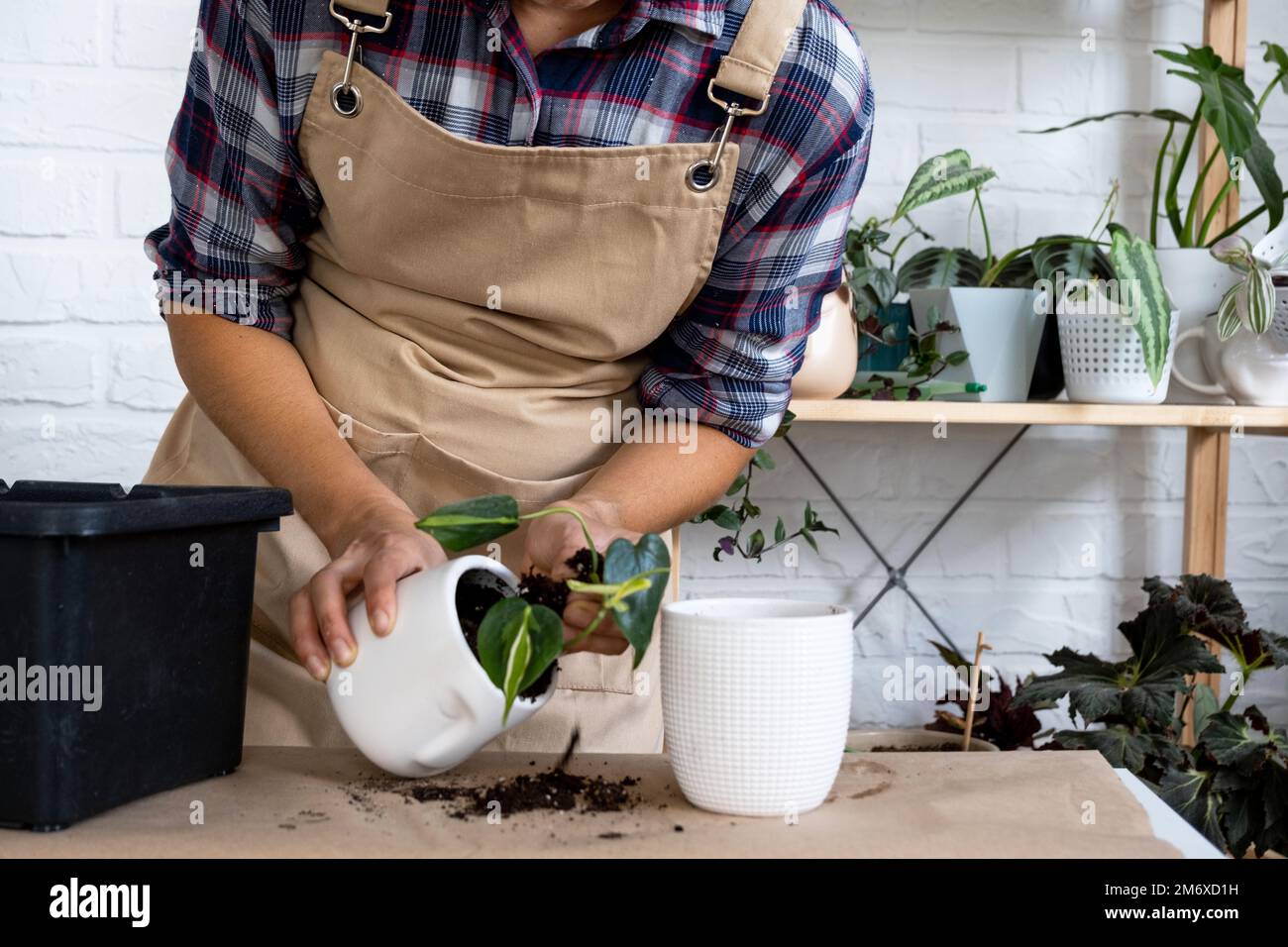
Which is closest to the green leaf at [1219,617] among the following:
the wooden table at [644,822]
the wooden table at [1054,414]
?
the wooden table at [1054,414]

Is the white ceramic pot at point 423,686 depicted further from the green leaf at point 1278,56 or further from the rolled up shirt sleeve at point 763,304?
the green leaf at point 1278,56

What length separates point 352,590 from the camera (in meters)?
0.72

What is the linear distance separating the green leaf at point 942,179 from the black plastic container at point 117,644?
1.05 metres

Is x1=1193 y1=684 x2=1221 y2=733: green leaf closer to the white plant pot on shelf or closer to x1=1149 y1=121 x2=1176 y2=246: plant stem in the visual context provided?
the white plant pot on shelf

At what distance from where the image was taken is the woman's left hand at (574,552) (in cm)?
66

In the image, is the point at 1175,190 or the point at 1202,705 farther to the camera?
the point at 1175,190

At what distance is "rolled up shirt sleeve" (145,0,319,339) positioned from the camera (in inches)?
33.4

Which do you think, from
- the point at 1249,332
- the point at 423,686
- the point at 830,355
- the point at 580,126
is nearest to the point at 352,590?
the point at 423,686

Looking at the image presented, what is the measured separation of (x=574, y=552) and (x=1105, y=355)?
3.24 feet

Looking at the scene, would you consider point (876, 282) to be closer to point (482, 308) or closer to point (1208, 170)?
point (1208, 170)

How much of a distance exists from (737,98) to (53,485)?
0.48 meters
